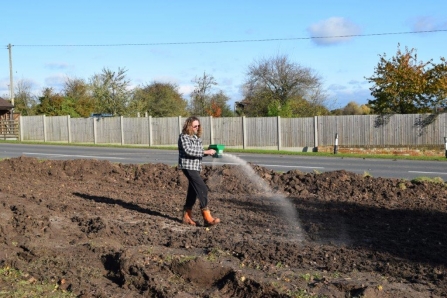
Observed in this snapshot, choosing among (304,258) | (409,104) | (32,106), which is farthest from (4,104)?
(304,258)

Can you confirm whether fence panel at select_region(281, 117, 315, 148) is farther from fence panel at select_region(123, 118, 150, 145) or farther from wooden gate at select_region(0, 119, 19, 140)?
wooden gate at select_region(0, 119, 19, 140)

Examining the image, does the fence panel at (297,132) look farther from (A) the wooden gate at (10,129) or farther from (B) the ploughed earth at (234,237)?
(A) the wooden gate at (10,129)

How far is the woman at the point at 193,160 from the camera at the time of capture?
920 centimetres

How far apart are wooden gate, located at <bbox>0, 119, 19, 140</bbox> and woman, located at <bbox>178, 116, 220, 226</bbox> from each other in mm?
42583

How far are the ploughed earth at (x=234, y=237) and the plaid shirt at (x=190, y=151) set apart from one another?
3.04 feet

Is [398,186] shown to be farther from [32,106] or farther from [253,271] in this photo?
[32,106]

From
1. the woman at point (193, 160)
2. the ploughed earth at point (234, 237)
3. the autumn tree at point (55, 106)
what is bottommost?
the ploughed earth at point (234, 237)

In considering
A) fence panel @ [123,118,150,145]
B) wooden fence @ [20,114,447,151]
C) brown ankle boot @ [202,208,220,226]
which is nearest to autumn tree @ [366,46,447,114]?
wooden fence @ [20,114,447,151]

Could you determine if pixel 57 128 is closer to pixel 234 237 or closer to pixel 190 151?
pixel 190 151

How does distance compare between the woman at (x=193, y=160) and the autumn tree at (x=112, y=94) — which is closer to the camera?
the woman at (x=193, y=160)

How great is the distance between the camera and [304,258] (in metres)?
6.88

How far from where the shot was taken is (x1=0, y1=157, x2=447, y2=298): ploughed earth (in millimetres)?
6078

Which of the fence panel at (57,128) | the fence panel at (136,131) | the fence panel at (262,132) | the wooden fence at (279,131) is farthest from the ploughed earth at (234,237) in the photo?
the fence panel at (57,128)

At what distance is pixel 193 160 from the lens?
9328 millimetres
